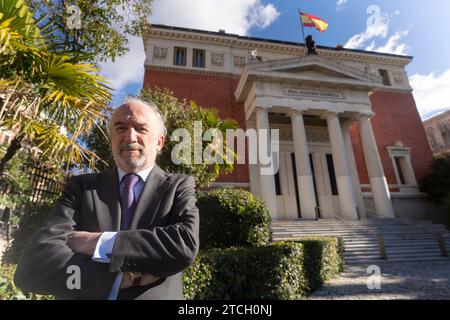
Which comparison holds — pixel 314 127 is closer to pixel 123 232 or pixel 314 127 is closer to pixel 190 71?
pixel 190 71

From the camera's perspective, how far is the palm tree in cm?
265

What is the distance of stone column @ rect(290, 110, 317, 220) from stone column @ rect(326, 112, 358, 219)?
6.11 ft

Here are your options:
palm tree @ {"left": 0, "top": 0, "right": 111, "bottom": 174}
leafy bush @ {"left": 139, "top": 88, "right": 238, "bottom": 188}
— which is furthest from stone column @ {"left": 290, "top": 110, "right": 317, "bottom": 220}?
palm tree @ {"left": 0, "top": 0, "right": 111, "bottom": 174}

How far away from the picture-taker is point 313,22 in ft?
56.0

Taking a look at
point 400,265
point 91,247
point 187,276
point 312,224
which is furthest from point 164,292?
point 312,224

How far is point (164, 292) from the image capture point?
129 cm

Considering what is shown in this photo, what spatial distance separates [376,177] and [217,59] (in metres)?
14.7

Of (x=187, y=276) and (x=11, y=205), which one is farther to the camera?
(x=11, y=205)

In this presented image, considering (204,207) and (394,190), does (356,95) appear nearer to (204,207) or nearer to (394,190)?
(394,190)

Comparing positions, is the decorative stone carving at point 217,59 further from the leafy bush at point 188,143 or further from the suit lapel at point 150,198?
the suit lapel at point 150,198

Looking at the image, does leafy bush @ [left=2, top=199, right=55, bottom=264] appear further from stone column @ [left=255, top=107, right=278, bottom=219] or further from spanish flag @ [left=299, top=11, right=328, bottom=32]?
spanish flag @ [left=299, top=11, right=328, bottom=32]

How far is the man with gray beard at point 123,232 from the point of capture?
3.68 feet

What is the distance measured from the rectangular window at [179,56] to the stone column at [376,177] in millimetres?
14162

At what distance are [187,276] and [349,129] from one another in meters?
18.6
